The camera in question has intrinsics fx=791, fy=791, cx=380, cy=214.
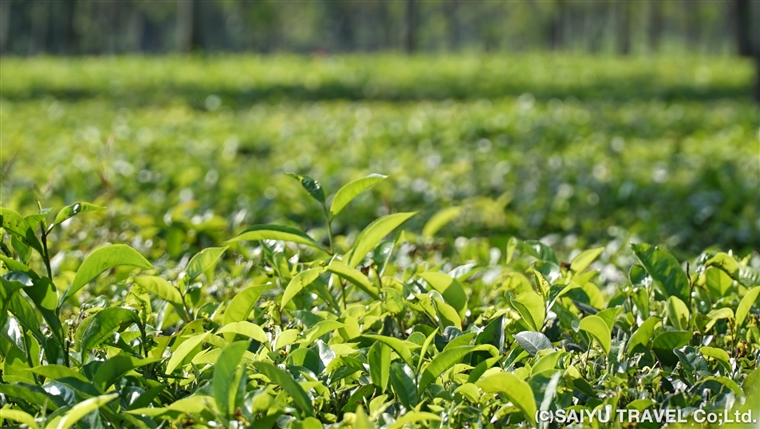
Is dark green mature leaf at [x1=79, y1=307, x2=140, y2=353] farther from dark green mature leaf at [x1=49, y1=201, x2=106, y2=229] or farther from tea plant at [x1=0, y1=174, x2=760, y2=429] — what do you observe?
dark green mature leaf at [x1=49, y1=201, x2=106, y2=229]

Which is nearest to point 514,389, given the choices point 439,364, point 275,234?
point 439,364

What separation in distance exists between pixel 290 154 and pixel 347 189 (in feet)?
13.4

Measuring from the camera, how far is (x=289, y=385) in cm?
137

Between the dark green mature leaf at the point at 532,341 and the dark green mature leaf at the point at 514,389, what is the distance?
25 cm

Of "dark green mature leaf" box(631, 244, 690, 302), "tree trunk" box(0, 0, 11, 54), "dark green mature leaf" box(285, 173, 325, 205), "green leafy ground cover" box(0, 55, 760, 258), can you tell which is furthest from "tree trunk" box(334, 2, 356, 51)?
"dark green mature leaf" box(631, 244, 690, 302)

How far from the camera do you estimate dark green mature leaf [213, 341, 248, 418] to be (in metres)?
1.30

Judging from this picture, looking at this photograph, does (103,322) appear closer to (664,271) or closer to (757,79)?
(664,271)

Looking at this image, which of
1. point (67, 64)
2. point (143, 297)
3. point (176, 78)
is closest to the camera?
point (143, 297)

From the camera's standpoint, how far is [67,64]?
15.3 metres

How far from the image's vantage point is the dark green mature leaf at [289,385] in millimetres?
1346

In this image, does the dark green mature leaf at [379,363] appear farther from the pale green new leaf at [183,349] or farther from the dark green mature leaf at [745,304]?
the dark green mature leaf at [745,304]

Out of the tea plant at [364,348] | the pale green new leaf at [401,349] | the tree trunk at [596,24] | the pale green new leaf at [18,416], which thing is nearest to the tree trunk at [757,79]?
the tea plant at [364,348]

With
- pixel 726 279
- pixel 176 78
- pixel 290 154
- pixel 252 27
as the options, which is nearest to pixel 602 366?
pixel 726 279

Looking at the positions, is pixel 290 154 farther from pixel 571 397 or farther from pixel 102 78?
pixel 102 78
